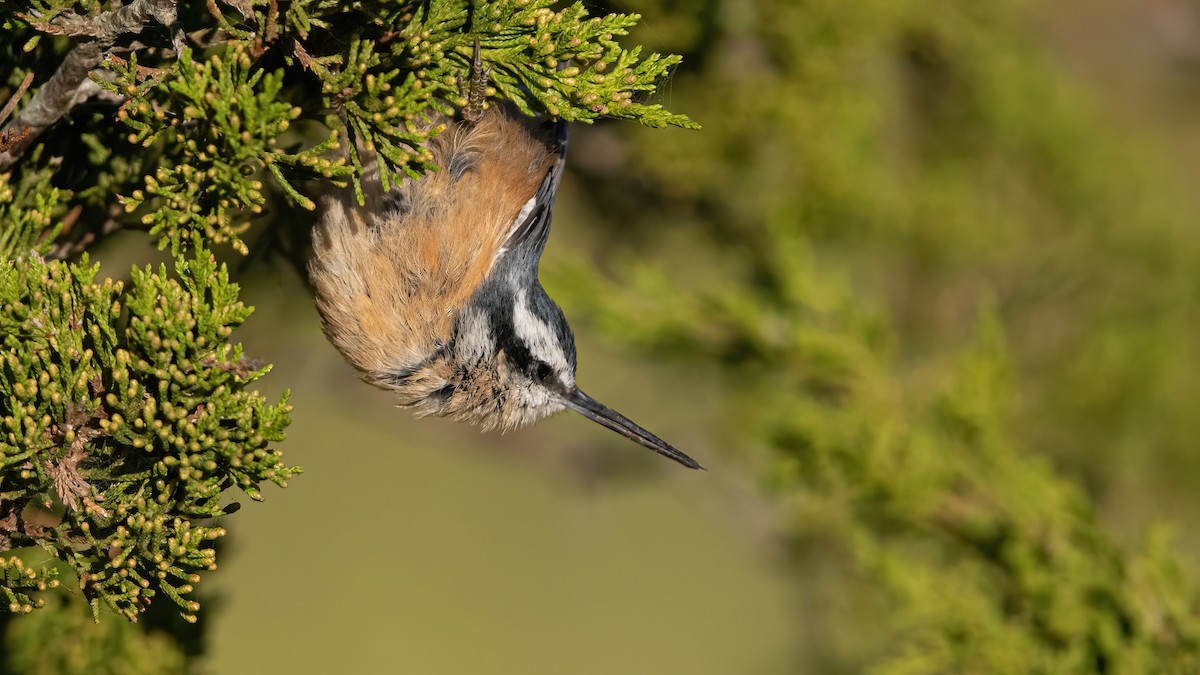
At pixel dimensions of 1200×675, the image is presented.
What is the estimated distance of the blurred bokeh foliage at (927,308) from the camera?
2424mm

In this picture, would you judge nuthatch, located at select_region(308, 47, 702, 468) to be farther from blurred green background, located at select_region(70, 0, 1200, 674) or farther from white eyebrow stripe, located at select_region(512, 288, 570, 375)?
blurred green background, located at select_region(70, 0, 1200, 674)

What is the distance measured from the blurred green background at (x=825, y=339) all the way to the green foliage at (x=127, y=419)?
27.1 inches

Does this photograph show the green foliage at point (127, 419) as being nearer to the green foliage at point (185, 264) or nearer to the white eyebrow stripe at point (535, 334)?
the green foliage at point (185, 264)

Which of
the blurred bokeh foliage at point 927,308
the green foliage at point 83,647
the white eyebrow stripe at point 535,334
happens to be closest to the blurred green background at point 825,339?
the blurred bokeh foliage at point 927,308

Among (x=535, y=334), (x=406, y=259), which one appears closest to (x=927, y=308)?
(x=535, y=334)

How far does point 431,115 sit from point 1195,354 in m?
3.09

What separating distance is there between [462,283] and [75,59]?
71 centimetres

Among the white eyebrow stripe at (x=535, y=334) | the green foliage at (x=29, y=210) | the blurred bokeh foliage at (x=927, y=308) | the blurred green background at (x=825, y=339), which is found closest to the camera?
the green foliage at (x=29, y=210)

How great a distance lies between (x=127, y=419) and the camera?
1236 millimetres

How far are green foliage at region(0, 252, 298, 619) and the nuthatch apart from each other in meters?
0.46

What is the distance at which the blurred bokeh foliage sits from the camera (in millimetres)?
2424

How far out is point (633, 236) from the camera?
343cm

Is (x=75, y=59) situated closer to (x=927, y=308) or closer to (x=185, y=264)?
(x=185, y=264)

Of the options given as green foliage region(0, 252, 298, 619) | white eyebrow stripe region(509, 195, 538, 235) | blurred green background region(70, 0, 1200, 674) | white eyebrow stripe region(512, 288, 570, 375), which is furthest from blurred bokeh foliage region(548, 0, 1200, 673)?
green foliage region(0, 252, 298, 619)
